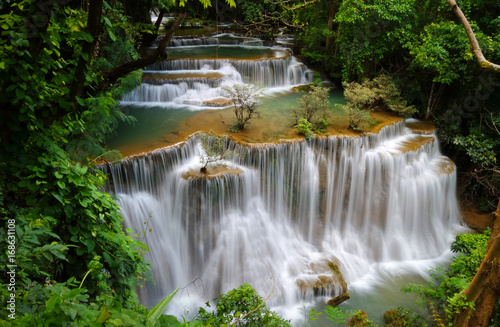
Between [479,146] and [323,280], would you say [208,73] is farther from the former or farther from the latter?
[479,146]

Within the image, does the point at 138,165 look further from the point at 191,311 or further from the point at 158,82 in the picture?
the point at 158,82

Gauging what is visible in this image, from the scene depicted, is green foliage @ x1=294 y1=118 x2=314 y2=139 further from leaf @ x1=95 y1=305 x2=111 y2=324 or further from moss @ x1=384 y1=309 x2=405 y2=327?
leaf @ x1=95 y1=305 x2=111 y2=324

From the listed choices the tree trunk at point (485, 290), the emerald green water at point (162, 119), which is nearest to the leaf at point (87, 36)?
the emerald green water at point (162, 119)

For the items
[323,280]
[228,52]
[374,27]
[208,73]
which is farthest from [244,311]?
[228,52]

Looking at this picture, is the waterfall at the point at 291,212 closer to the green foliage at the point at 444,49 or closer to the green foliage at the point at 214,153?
the green foliage at the point at 214,153

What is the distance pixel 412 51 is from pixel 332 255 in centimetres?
625

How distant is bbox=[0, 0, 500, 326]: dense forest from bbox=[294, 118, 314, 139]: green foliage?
373 centimetres

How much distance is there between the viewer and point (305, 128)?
27.0 feet

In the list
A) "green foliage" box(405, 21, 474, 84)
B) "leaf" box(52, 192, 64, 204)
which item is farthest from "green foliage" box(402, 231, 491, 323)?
"leaf" box(52, 192, 64, 204)

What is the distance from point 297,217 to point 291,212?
0.22 m

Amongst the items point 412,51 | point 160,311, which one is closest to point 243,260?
point 160,311

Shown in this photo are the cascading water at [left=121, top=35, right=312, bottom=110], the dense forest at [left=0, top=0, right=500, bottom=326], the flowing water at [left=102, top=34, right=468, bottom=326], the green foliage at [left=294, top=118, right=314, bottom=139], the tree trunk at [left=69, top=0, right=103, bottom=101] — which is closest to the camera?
the dense forest at [left=0, top=0, right=500, bottom=326]

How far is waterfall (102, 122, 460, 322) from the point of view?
6.86 meters

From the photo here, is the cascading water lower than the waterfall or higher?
higher
